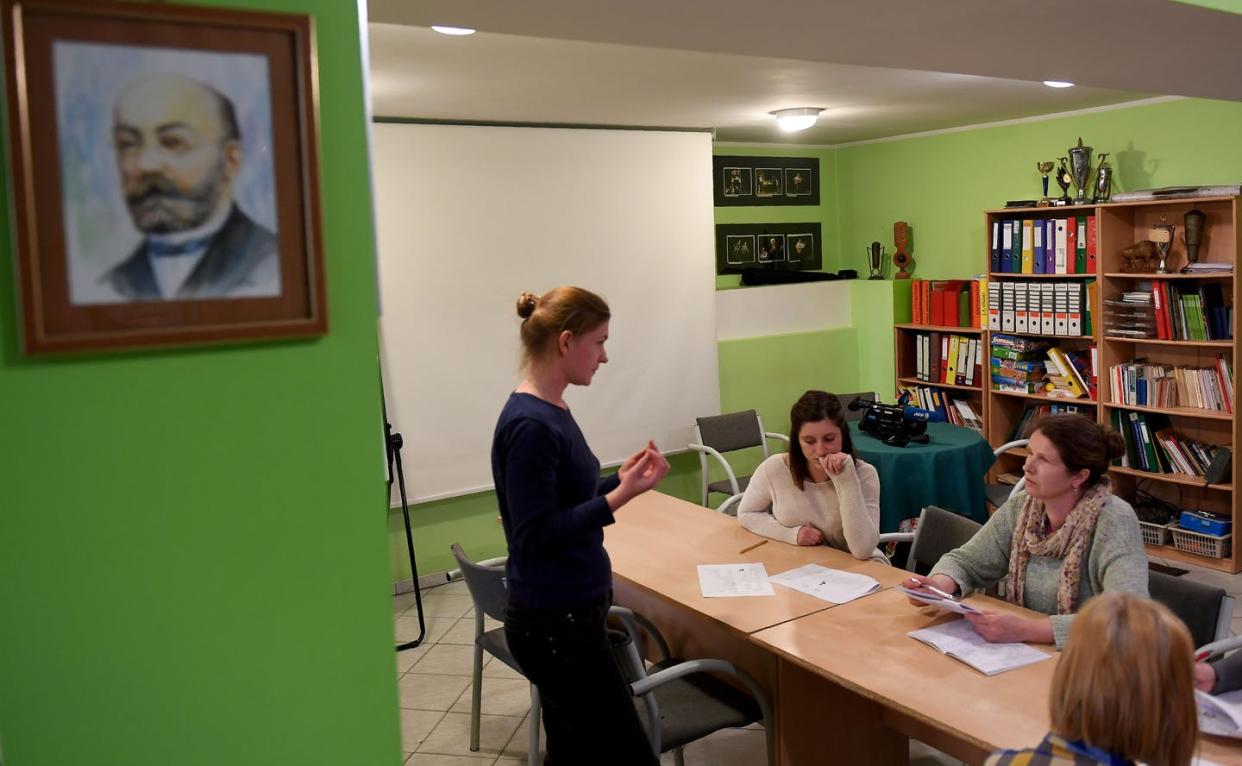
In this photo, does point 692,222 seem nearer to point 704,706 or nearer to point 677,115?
point 677,115

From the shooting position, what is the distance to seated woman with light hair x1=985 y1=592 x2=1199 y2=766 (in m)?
1.52

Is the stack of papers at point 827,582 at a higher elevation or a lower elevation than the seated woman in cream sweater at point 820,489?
lower

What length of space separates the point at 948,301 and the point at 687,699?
4733 millimetres

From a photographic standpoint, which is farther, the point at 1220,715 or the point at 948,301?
the point at 948,301

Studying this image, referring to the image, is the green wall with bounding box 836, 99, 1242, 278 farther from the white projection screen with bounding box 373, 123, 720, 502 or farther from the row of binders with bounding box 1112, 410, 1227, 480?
the white projection screen with bounding box 373, 123, 720, 502

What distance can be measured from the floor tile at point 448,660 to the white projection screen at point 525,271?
105cm

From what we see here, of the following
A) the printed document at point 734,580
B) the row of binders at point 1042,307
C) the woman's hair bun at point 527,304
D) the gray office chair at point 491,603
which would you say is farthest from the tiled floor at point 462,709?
the row of binders at point 1042,307

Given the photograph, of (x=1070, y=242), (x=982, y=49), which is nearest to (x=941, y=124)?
(x=1070, y=242)

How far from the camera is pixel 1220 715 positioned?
2.08 m

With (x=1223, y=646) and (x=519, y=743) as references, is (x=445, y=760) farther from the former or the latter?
(x=1223, y=646)

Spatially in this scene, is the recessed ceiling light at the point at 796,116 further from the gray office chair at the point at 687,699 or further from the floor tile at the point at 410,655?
the gray office chair at the point at 687,699

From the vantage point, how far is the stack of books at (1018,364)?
638cm

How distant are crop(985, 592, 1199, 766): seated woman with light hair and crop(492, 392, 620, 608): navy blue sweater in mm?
1012

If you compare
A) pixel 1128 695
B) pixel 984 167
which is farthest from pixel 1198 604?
pixel 984 167
